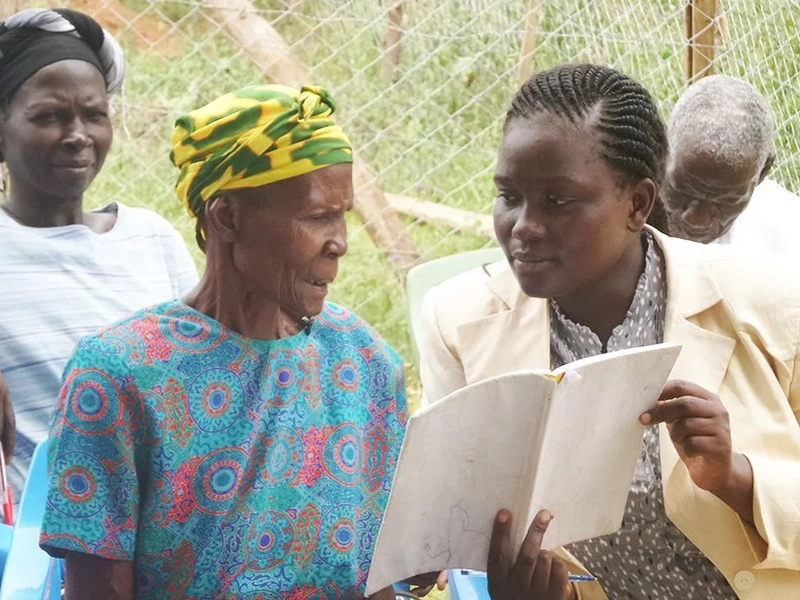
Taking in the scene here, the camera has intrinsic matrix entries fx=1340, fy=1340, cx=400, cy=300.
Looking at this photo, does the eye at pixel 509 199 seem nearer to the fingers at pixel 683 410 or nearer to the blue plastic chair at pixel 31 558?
the fingers at pixel 683 410

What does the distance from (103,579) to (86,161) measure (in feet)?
4.38

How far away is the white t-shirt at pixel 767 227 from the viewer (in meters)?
3.44

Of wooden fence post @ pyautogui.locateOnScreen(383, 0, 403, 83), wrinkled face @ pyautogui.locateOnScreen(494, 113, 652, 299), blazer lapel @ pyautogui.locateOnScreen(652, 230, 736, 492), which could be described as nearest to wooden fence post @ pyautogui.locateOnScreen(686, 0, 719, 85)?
wooden fence post @ pyautogui.locateOnScreen(383, 0, 403, 83)

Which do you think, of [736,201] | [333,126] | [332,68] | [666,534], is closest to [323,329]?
[333,126]

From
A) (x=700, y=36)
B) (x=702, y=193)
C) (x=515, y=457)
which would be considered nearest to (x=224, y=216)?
(x=515, y=457)

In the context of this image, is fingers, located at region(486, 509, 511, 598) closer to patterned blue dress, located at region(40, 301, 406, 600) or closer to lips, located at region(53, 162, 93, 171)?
patterned blue dress, located at region(40, 301, 406, 600)

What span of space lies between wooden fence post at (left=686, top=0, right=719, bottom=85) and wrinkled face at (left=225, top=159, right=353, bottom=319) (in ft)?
11.1

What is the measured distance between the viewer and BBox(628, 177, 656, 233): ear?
2369mm

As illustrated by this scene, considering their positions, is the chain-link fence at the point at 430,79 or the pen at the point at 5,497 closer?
the pen at the point at 5,497

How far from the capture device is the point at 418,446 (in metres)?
1.98

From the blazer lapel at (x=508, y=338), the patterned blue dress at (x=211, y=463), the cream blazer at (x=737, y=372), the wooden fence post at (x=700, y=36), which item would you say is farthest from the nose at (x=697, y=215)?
the wooden fence post at (x=700, y=36)

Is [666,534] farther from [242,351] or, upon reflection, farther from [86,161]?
[86,161]

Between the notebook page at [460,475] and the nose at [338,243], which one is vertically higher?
the nose at [338,243]

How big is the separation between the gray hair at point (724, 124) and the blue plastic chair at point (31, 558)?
67.1 inches
